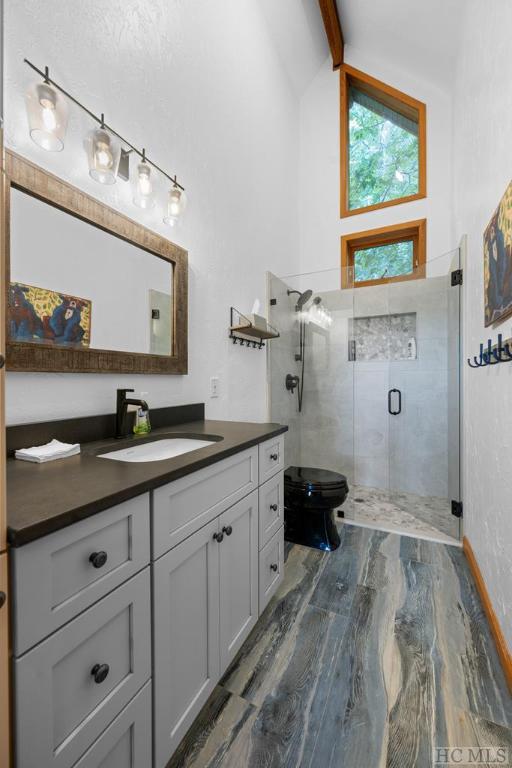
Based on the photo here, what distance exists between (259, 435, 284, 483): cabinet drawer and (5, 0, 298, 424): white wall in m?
0.55

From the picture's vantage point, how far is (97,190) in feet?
4.34

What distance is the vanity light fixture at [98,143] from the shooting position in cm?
103

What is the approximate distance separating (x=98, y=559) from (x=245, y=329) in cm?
165

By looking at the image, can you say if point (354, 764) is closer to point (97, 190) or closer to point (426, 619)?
point (426, 619)

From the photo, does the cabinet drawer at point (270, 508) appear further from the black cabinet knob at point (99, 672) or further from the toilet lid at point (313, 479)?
the black cabinet knob at point (99, 672)

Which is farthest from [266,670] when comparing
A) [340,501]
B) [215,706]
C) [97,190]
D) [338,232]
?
[338,232]

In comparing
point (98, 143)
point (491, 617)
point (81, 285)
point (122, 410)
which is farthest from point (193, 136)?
point (491, 617)

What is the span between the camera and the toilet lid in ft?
7.18

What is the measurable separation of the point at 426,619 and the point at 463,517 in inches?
37.7

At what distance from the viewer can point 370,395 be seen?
323 centimetres

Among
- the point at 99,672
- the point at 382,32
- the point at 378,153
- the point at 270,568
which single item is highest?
the point at 382,32

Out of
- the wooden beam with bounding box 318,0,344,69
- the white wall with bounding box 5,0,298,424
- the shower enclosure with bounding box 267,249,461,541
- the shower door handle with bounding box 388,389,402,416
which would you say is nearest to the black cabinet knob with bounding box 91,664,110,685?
the white wall with bounding box 5,0,298,424
